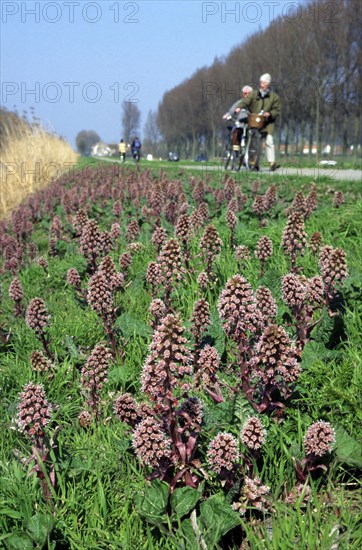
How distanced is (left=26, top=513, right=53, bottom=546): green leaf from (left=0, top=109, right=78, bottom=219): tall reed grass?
12716 millimetres

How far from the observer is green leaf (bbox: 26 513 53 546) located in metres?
2.19

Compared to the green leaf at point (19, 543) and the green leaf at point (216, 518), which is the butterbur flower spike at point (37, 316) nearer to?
the green leaf at point (19, 543)

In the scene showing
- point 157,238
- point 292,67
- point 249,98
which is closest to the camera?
point 157,238

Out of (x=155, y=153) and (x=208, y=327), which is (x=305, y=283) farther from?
(x=155, y=153)

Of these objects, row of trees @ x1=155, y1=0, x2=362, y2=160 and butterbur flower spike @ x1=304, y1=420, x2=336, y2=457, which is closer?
butterbur flower spike @ x1=304, y1=420, x2=336, y2=457

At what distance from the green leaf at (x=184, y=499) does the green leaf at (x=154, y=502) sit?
0.12ft

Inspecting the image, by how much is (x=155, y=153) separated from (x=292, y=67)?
75.9 m

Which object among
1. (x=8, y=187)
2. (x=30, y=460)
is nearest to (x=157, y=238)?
(x=30, y=460)

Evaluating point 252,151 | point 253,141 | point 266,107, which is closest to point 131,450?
point 266,107

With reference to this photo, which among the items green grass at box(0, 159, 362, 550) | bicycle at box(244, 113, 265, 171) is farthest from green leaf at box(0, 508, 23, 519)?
bicycle at box(244, 113, 265, 171)

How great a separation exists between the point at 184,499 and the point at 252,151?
46.1ft

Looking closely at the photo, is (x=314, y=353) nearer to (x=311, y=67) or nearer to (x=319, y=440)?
(x=319, y=440)

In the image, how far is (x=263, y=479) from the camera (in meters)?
2.50

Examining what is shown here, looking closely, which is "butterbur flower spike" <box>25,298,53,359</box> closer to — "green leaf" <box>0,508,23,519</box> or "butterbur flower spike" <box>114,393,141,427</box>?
"butterbur flower spike" <box>114,393,141,427</box>
